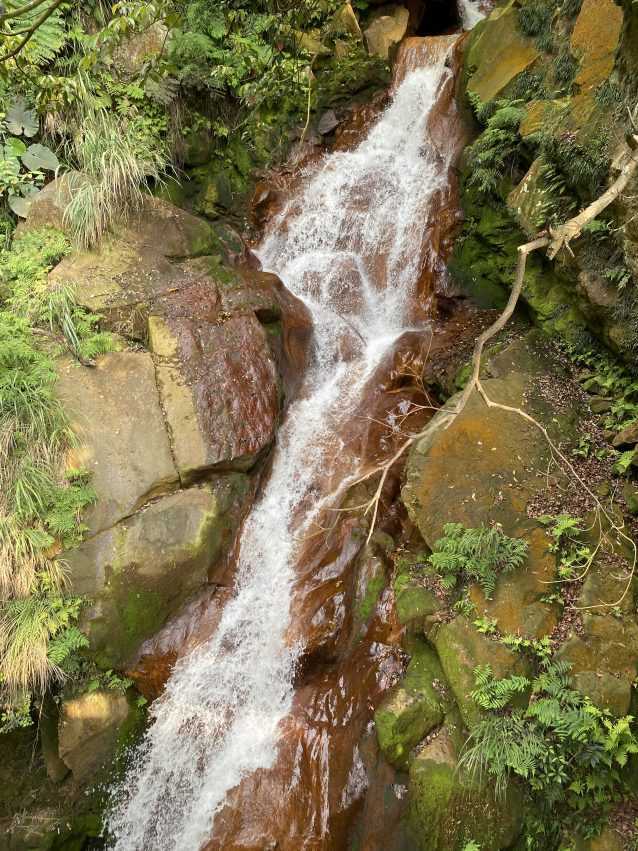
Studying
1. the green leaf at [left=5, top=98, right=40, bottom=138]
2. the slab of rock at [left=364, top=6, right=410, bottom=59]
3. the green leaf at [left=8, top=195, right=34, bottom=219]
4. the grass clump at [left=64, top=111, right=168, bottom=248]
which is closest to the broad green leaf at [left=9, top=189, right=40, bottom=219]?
the green leaf at [left=8, top=195, right=34, bottom=219]

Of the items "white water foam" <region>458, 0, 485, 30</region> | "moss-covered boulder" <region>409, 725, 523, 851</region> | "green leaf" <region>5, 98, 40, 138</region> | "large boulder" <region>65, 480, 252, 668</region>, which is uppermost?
"white water foam" <region>458, 0, 485, 30</region>

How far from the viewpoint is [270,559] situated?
5363 mm

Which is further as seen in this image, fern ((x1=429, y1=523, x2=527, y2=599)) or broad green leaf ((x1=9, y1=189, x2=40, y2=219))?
broad green leaf ((x1=9, y1=189, x2=40, y2=219))

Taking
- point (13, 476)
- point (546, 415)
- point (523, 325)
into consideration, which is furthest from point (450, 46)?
point (13, 476)

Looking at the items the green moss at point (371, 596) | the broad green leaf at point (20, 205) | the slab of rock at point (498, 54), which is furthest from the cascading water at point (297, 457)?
the broad green leaf at point (20, 205)

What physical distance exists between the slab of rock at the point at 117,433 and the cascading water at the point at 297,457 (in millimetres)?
1139

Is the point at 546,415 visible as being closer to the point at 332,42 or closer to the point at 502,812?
the point at 502,812

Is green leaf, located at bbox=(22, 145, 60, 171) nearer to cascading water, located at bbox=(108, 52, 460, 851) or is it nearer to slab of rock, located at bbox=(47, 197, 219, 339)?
slab of rock, located at bbox=(47, 197, 219, 339)

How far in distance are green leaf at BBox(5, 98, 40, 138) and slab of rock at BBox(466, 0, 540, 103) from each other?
5.58 metres

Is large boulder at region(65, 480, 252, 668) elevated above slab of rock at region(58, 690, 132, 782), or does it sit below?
above

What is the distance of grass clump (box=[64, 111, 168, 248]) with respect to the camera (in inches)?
237

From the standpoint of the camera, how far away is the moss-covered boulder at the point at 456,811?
140 inches

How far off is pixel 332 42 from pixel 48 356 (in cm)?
708

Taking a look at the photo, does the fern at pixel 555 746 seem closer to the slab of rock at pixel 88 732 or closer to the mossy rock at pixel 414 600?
the mossy rock at pixel 414 600
